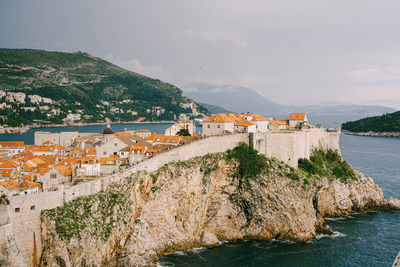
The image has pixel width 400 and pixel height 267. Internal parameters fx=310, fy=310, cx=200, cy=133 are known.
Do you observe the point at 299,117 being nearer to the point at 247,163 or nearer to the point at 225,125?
the point at 225,125

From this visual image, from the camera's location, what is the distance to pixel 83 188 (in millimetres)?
29734

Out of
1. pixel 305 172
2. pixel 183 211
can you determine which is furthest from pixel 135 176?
pixel 305 172

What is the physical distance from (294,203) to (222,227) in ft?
32.9

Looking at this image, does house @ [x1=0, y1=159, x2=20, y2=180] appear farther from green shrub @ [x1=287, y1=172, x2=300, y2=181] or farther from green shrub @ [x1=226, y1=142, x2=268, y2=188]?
green shrub @ [x1=287, y1=172, x2=300, y2=181]

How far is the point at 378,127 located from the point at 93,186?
6461 inches

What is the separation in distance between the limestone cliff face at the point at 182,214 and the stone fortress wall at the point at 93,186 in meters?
Result: 0.82

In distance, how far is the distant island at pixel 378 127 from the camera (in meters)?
153

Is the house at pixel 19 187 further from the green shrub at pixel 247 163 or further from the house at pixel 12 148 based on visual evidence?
the house at pixel 12 148

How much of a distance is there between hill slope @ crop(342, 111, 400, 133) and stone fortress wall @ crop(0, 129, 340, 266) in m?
123

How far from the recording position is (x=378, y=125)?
16138 cm

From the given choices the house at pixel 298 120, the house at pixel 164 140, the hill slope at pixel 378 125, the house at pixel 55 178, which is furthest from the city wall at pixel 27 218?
the hill slope at pixel 378 125

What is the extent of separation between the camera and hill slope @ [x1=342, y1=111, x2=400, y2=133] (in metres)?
155

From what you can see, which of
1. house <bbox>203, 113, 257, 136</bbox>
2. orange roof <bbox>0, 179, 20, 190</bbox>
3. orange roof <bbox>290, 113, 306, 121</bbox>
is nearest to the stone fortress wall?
house <bbox>203, 113, 257, 136</bbox>

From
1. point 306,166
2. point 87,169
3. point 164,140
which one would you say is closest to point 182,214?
point 87,169
